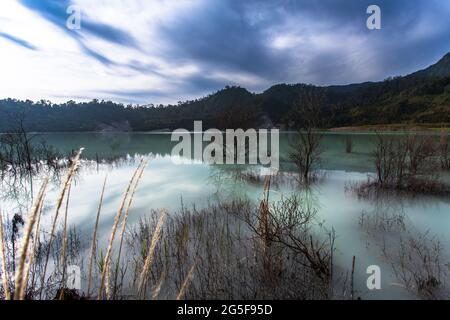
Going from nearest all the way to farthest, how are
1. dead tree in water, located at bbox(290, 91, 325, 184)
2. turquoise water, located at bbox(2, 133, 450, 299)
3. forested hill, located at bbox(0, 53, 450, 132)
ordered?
turquoise water, located at bbox(2, 133, 450, 299) → dead tree in water, located at bbox(290, 91, 325, 184) → forested hill, located at bbox(0, 53, 450, 132)

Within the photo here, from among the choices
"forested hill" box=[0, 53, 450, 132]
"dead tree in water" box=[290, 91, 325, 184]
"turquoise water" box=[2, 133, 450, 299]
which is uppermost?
"forested hill" box=[0, 53, 450, 132]

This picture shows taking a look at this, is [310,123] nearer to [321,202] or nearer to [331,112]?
[321,202]

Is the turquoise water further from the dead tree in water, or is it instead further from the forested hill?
the forested hill

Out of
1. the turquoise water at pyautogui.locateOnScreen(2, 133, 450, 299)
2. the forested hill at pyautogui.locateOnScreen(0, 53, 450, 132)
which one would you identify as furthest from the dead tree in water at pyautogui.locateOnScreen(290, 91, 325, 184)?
the forested hill at pyautogui.locateOnScreen(0, 53, 450, 132)

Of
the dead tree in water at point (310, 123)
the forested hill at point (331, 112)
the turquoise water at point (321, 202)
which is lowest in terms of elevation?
the turquoise water at point (321, 202)

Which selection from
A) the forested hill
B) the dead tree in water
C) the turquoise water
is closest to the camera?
the turquoise water

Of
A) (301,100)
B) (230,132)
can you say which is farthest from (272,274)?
(230,132)

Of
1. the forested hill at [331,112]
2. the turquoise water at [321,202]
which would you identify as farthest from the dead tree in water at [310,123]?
the forested hill at [331,112]

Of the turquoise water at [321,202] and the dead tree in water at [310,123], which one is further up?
the dead tree in water at [310,123]

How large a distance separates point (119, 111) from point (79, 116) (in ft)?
94.5

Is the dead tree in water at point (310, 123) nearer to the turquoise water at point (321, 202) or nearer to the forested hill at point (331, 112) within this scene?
the turquoise water at point (321, 202)

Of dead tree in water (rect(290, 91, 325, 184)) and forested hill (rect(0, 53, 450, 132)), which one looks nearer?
dead tree in water (rect(290, 91, 325, 184))
